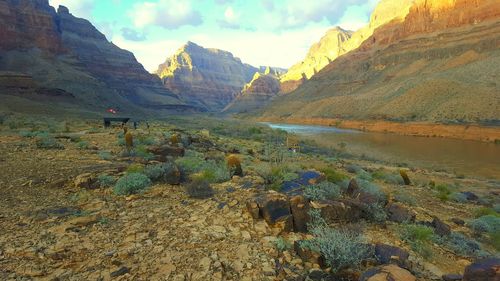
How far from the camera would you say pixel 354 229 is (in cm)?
604

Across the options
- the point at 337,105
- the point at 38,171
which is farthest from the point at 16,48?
the point at 38,171

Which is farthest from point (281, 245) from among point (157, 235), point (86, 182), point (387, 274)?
point (86, 182)

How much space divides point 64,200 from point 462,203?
14.2m

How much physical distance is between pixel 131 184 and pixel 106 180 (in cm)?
93

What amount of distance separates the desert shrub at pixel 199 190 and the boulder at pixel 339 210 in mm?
2454

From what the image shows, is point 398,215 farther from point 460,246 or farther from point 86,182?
point 86,182

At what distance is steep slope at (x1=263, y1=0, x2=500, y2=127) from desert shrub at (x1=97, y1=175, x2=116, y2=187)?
63.2 meters

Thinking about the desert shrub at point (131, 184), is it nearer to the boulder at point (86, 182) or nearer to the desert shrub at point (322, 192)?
the boulder at point (86, 182)

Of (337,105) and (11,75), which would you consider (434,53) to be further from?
(11,75)

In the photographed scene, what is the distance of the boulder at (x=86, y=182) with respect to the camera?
828 cm

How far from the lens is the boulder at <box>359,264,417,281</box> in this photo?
3979 millimetres

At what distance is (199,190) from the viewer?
25.6ft

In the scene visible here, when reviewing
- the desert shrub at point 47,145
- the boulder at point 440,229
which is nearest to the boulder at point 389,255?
the boulder at point 440,229

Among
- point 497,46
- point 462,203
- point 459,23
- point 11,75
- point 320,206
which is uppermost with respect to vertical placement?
point 459,23
